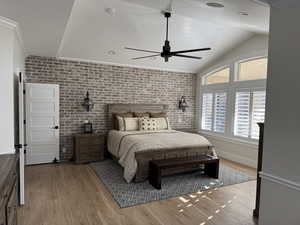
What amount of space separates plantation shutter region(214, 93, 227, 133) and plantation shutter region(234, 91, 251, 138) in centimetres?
47

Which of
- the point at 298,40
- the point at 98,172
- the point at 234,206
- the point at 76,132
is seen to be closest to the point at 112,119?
the point at 76,132

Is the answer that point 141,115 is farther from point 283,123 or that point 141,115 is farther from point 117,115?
point 283,123

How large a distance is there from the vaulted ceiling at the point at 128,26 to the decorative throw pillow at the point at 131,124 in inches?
64.9

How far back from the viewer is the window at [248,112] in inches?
193

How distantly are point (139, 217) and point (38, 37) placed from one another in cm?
330

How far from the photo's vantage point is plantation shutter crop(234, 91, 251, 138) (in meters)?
5.22

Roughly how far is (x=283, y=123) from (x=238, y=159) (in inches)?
163

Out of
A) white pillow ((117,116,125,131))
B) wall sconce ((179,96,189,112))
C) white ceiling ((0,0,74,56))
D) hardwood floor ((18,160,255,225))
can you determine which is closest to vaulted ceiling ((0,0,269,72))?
white ceiling ((0,0,74,56))

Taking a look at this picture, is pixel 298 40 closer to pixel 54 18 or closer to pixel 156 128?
pixel 54 18

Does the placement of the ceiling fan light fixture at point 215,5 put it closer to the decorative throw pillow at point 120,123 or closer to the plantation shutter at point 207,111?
the decorative throw pillow at point 120,123

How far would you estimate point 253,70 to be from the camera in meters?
5.22

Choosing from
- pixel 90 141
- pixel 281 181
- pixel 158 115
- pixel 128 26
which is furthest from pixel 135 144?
pixel 281 181

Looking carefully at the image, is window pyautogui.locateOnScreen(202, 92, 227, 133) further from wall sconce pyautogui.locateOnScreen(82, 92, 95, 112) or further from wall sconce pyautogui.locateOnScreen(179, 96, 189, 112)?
wall sconce pyautogui.locateOnScreen(82, 92, 95, 112)

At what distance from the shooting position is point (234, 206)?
3.11 metres
